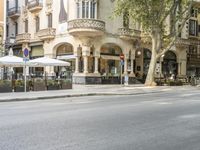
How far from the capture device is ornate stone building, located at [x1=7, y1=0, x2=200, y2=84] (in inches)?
1523

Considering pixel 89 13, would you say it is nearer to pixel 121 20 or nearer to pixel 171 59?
pixel 121 20

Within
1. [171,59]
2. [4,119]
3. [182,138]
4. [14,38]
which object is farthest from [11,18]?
[182,138]

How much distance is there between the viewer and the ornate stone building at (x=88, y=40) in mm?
38688

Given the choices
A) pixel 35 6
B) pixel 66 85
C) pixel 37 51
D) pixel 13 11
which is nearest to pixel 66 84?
pixel 66 85

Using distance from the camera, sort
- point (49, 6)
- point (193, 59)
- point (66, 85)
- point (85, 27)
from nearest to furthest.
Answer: point (66, 85) → point (85, 27) → point (49, 6) → point (193, 59)

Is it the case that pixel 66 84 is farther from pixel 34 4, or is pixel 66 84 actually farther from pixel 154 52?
pixel 34 4

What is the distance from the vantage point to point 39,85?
88.7ft

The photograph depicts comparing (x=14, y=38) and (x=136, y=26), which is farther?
(x=14, y=38)

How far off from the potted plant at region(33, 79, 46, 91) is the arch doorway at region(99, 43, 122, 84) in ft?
44.6

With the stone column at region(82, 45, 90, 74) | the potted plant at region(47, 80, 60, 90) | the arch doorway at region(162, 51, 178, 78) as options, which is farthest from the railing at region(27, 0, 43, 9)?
the potted plant at region(47, 80, 60, 90)

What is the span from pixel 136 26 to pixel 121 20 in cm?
258

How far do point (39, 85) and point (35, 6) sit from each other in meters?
21.0

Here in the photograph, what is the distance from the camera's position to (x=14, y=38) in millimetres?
50125

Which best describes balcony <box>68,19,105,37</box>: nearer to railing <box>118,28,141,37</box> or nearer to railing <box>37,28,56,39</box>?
railing <box>118,28,141,37</box>
